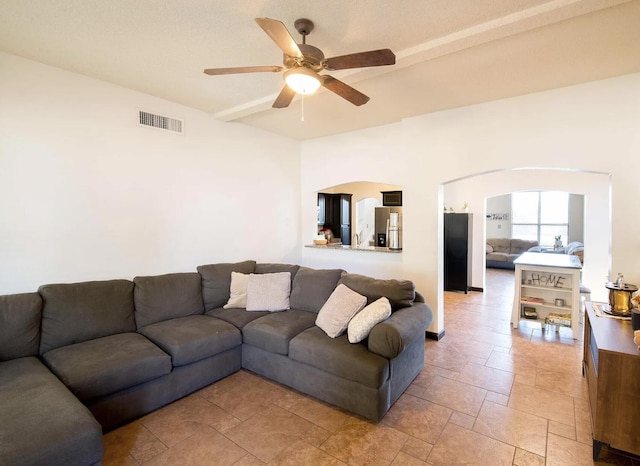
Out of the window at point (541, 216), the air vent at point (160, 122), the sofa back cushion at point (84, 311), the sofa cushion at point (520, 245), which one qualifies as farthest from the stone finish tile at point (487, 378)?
the window at point (541, 216)

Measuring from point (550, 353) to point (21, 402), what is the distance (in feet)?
15.0

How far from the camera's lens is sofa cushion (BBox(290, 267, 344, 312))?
3.36 meters

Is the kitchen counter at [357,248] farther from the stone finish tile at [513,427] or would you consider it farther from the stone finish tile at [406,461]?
the stone finish tile at [406,461]

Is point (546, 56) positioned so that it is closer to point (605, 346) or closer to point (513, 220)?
point (605, 346)

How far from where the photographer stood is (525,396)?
2.68 meters

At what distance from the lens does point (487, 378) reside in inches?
118

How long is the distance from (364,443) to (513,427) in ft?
3.66

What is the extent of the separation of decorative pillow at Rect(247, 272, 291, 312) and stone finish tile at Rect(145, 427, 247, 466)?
1.40 meters

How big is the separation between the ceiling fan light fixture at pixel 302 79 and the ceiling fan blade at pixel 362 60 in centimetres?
13

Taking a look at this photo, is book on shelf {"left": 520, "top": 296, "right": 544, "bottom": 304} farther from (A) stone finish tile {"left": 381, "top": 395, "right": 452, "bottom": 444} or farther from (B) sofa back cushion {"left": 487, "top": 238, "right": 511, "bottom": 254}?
(B) sofa back cushion {"left": 487, "top": 238, "right": 511, "bottom": 254}

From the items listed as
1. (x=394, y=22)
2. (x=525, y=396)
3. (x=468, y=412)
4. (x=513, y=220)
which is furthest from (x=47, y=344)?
(x=513, y=220)

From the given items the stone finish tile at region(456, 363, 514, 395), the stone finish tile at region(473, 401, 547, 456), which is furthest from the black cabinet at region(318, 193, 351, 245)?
the stone finish tile at region(473, 401, 547, 456)

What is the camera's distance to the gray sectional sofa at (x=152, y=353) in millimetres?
1703

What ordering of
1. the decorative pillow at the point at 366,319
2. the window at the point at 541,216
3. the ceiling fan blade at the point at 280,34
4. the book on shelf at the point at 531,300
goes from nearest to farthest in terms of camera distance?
the ceiling fan blade at the point at 280,34 → the decorative pillow at the point at 366,319 → the book on shelf at the point at 531,300 → the window at the point at 541,216
